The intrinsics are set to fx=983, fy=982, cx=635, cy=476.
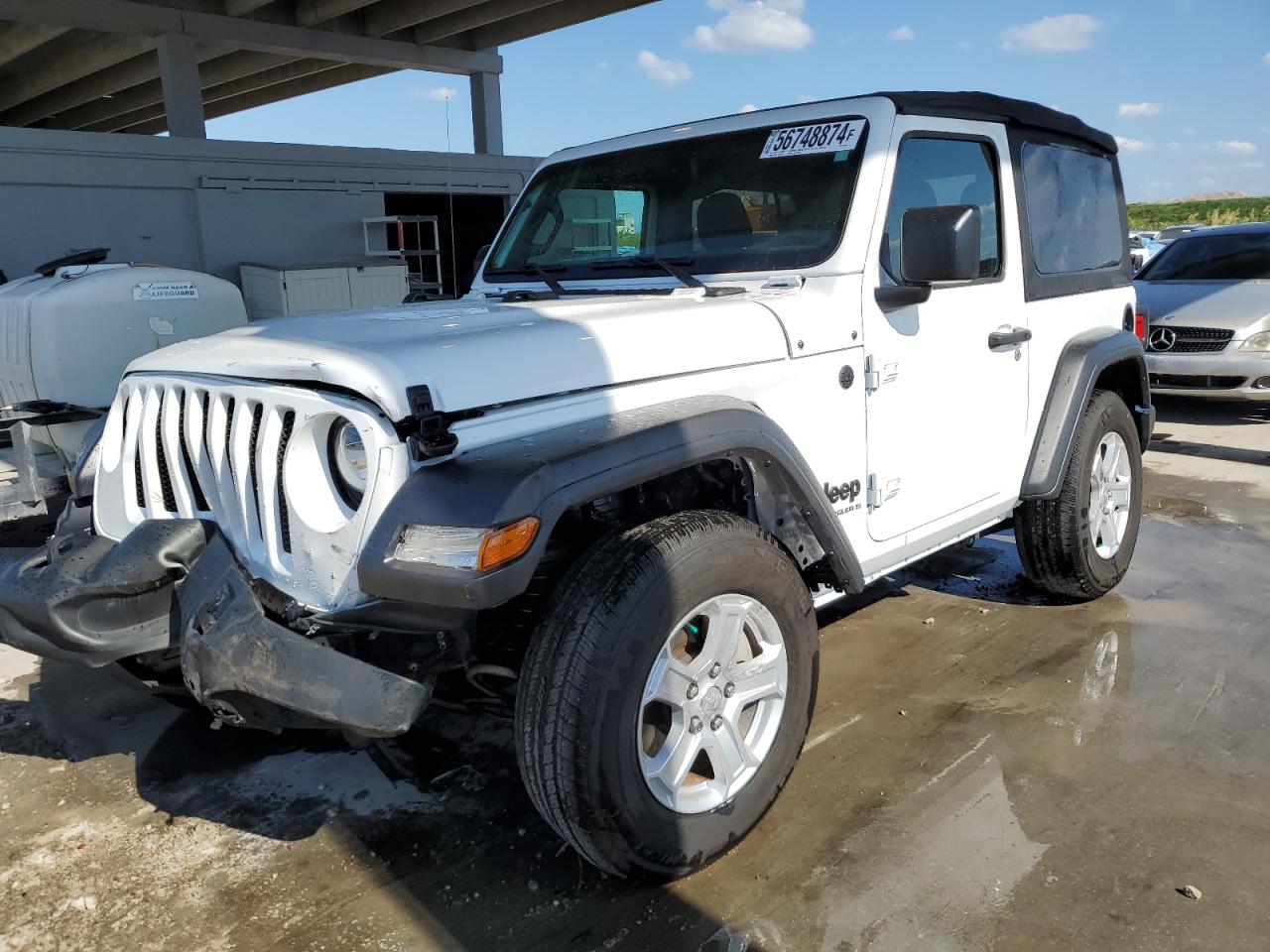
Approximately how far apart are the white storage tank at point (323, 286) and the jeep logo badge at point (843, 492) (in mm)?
8161

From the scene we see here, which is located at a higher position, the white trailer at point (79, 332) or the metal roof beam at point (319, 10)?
the metal roof beam at point (319, 10)

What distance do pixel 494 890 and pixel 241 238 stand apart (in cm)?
1189

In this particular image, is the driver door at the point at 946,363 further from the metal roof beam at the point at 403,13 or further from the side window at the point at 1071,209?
the metal roof beam at the point at 403,13

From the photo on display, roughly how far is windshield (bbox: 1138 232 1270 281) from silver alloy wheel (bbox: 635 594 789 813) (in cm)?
895

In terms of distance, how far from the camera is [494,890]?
2.57 metres

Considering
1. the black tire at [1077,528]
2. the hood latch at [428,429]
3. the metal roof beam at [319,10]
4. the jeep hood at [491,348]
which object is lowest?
the black tire at [1077,528]

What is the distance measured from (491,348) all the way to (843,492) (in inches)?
50.0

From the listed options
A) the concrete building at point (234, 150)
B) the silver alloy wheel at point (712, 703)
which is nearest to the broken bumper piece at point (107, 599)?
the silver alloy wheel at point (712, 703)

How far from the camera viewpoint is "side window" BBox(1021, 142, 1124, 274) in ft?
12.7

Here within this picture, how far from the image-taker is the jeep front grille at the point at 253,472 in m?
2.18

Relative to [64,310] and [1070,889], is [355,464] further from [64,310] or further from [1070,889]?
[64,310]

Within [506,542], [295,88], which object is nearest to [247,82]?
[295,88]

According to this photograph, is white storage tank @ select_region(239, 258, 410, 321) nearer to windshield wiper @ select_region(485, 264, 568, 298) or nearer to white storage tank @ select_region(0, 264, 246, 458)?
white storage tank @ select_region(0, 264, 246, 458)

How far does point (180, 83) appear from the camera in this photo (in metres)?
15.3
